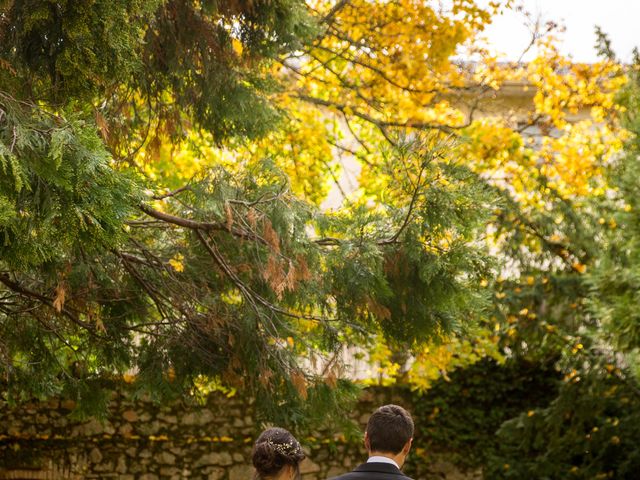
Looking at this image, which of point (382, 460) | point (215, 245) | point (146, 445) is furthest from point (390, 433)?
point (146, 445)

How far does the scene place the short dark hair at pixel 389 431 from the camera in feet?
13.9

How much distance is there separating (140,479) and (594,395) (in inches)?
228

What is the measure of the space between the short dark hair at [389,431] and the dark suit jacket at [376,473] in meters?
0.07

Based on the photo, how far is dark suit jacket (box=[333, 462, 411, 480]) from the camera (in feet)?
13.7

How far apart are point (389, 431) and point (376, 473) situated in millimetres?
180

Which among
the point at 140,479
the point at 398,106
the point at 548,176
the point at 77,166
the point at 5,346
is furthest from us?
the point at 548,176

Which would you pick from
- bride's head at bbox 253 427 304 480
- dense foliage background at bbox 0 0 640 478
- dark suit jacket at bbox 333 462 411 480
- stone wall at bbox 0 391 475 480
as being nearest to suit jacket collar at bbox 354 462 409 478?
dark suit jacket at bbox 333 462 411 480

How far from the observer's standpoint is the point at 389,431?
4.26 metres

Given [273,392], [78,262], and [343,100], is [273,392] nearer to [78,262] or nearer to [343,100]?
[78,262]

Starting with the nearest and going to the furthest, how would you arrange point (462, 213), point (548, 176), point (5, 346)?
1. point (462, 213)
2. point (5, 346)
3. point (548, 176)

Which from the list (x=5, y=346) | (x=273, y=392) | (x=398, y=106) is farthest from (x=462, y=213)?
(x=398, y=106)

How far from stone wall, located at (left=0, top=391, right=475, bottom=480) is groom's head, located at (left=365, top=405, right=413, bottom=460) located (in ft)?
26.0

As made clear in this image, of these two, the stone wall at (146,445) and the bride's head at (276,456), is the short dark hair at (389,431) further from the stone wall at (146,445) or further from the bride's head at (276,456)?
the stone wall at (146,445)

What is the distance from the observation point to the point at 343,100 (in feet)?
39.6
